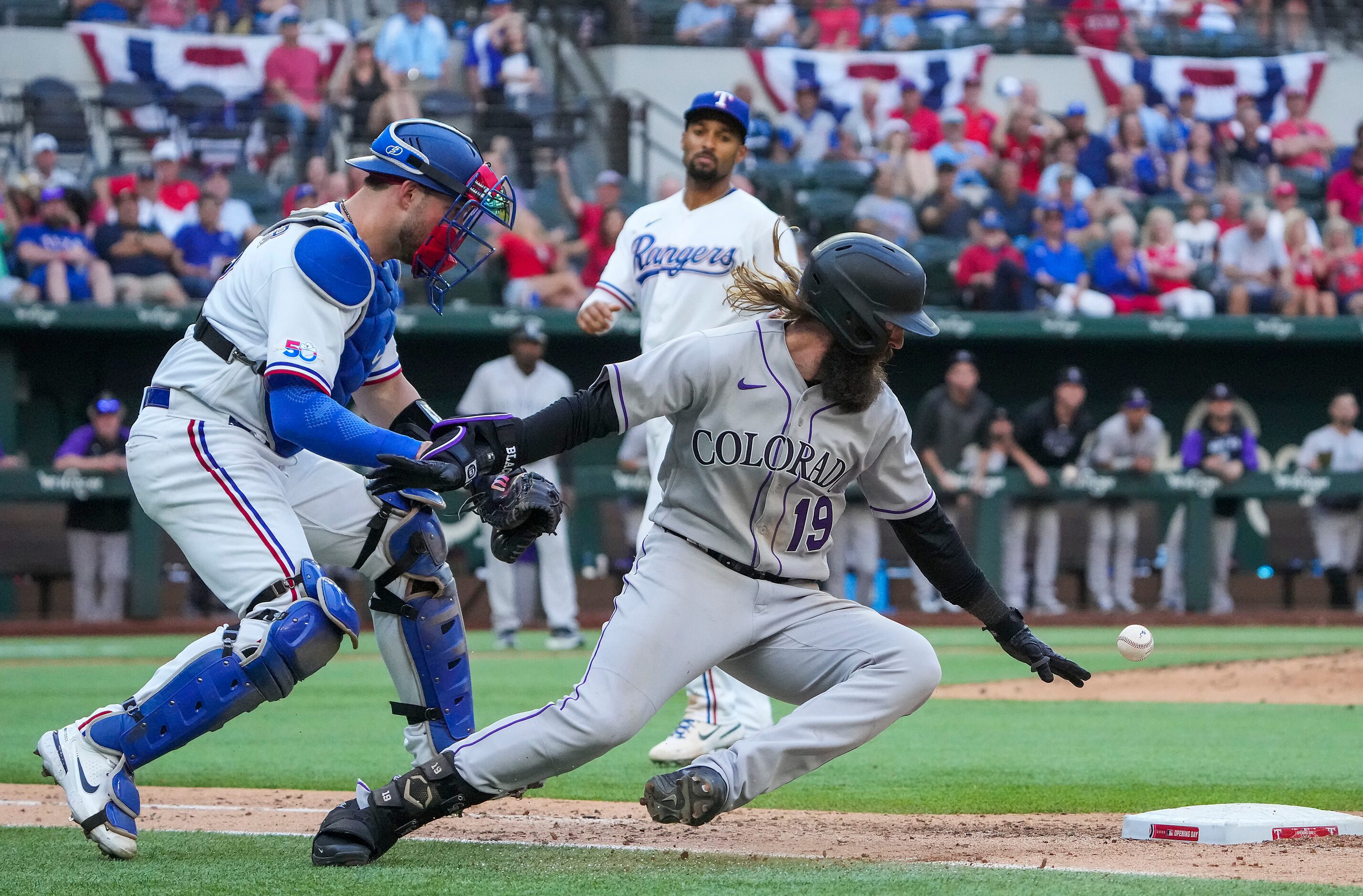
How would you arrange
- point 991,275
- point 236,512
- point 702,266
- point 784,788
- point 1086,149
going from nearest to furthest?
point 236,512
point 784,788
point 702,266
point 991,275
point 1086,149

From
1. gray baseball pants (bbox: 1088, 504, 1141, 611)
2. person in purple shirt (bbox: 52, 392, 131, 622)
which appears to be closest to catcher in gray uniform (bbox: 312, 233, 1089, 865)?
person in purple shirt (bbox: 52, 392, 131, 622)

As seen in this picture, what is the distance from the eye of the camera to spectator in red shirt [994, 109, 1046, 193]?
49.7 ft

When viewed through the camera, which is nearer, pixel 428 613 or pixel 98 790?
pixel 98 790

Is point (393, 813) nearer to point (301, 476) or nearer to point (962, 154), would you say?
point (301, 476)

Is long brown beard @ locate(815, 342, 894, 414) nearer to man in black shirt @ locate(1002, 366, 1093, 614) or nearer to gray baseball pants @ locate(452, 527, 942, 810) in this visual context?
gray baseball pants @ locate(452, 527, 942, 810)

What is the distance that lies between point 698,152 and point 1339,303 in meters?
9.83

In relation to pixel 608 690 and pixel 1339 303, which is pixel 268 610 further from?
pixel 1339 303

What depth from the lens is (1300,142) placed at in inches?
654

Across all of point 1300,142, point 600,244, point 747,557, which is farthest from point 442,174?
point 1300,142

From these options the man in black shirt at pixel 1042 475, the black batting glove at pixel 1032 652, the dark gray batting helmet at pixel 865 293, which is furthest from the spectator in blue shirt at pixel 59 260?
the black batting glove at pixel 1032 652

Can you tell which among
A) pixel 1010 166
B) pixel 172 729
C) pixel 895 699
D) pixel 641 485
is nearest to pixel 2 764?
pixel 172 729

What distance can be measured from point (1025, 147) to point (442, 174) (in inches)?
473


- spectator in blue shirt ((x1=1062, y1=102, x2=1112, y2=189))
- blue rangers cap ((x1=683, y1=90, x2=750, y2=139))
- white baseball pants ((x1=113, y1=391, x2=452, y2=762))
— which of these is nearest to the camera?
white baseball pants ((x1=113, y1=391, x2=452, y2=762))

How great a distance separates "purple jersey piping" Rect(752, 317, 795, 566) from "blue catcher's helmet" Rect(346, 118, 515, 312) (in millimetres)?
833
